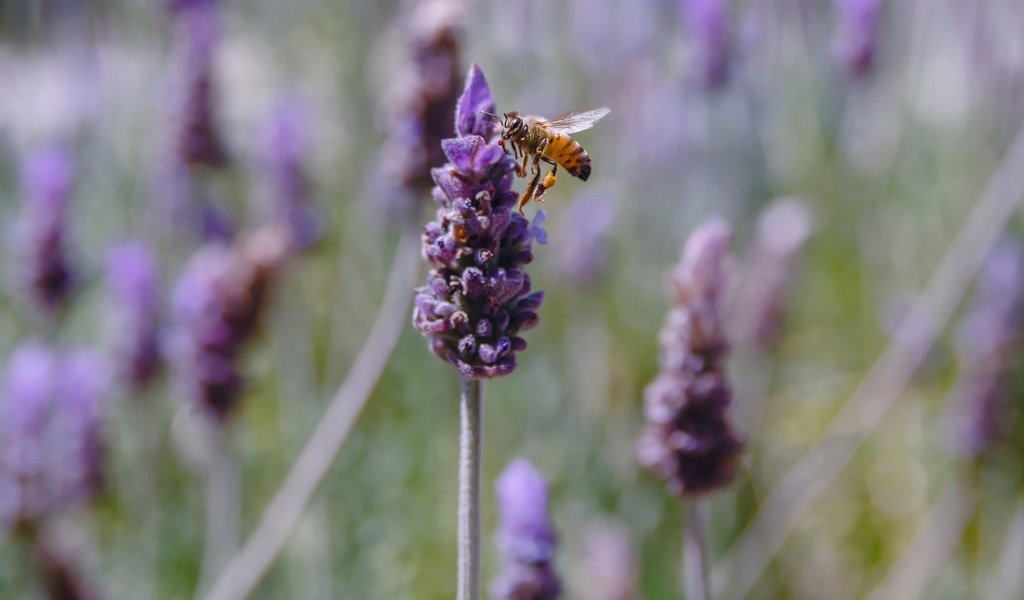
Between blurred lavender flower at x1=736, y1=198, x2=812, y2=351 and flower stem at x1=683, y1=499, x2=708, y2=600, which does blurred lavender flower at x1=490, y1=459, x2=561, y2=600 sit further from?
blurred lavender flower at x1=736, y1=198, x2=812, y2=351

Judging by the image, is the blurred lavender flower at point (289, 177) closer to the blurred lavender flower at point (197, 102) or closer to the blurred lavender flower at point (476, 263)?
the blurred lavender flower at point (197, 102)

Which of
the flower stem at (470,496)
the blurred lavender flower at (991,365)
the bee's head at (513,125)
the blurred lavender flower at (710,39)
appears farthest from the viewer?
the blurred lavender flower at (710,39)

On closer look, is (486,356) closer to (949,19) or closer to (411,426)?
(411,426)

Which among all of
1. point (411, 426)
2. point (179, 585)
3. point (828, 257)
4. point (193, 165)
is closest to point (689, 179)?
point (828, 257)

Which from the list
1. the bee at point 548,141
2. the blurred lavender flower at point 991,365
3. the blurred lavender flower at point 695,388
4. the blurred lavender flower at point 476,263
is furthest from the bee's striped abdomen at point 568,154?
the blurred lavender flower at point 991,365

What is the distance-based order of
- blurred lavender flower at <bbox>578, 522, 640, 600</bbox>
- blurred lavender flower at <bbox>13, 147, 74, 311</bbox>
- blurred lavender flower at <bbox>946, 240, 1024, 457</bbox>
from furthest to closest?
1. blurred lavender flower at <bbox>946, 240, 1024, 457</bbox>
2. blurred lavender flower at <bbox>13, 147, 74, 311</bbox>
3. blurred lavender flower at <bbox>578, 522, 640, 600</bbox>

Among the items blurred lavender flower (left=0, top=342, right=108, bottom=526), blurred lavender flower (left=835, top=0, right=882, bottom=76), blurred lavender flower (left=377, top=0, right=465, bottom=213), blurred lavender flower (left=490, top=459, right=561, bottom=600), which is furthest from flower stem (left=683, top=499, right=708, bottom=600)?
blurred lavender flower (left=835, top=0, right=882, bottom=76)
